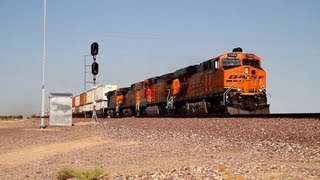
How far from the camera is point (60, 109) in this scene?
95.4 ft

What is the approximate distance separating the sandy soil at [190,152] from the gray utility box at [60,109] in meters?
8.87

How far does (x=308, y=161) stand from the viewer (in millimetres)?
9781

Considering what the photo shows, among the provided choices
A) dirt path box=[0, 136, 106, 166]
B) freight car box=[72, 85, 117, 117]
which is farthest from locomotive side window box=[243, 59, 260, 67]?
freight car box=[72, 85, 117, 117]

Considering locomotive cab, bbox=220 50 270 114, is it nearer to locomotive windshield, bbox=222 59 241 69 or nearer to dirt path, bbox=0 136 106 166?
locomotive windshield, bbox=222 59 241 69

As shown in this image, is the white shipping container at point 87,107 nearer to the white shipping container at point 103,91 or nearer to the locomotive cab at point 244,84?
the white shipping container at point 103,91

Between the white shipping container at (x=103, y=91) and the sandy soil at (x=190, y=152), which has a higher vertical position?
the white shipping container at (x=103, y=91)

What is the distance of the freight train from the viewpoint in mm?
24188

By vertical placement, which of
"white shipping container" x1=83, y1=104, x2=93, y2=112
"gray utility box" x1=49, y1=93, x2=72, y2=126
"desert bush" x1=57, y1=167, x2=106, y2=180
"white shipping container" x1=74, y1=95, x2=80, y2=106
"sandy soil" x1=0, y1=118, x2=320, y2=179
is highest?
"white shipping container" x1=74, y1=95, x2=80, y2=106

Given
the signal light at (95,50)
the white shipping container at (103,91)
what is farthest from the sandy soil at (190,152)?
the white shipping container at (103,91)

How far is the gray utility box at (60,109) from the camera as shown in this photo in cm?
2889

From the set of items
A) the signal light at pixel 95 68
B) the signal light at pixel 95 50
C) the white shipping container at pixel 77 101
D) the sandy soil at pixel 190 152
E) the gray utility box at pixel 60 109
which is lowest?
the sandy soil at pixel 190 152

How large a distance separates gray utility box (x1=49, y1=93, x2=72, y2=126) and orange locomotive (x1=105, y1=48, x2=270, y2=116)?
24.5 feet

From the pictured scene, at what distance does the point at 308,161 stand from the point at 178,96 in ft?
72.4

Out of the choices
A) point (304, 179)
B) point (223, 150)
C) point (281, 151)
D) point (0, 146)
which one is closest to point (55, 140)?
point (0, 146)
